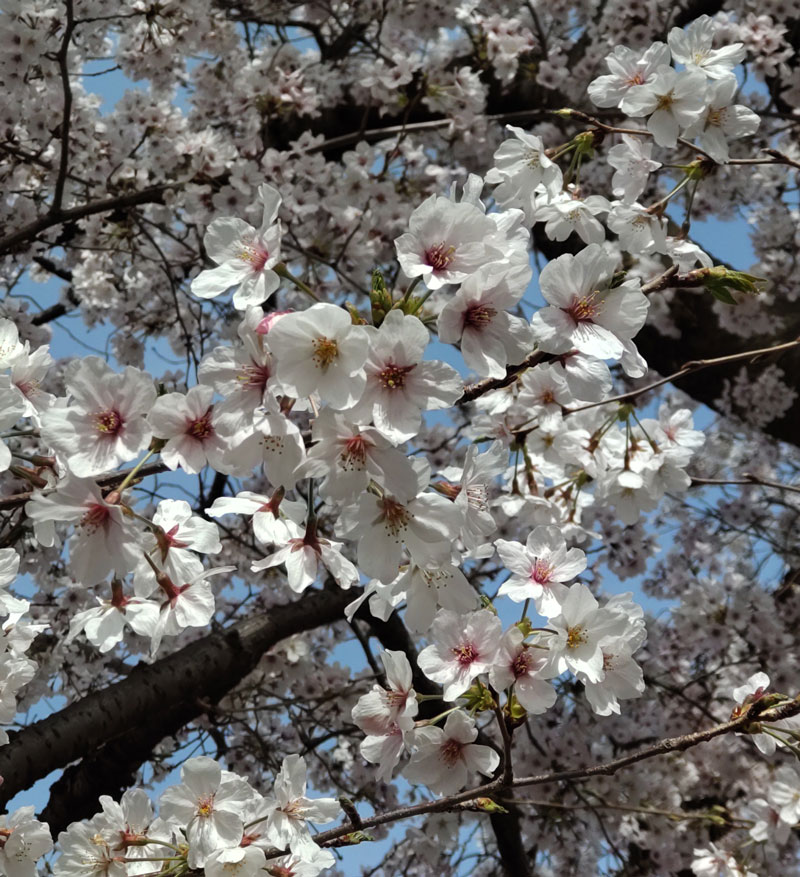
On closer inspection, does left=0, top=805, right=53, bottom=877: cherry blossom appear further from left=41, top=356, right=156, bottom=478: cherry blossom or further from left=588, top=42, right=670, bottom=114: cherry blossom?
left=588, top=42, right=670, bottom=114: cherry blossom

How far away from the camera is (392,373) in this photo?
1.02 meters

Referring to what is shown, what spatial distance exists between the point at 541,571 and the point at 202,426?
732mm

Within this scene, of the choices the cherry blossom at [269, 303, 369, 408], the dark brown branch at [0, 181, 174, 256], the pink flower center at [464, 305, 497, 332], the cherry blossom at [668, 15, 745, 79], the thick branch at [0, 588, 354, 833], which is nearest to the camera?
the cherry blossom at [269, 303, 369, 408]

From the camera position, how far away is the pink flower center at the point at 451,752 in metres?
1.35

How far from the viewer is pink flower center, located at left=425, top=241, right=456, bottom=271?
42.6 inches

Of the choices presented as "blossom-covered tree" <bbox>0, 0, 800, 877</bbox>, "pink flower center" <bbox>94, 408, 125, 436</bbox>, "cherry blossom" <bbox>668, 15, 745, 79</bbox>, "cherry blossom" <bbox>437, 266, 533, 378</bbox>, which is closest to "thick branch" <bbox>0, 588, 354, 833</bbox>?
"blossom-covered tree" <bbox>0, 0, 800, 877</bbox>

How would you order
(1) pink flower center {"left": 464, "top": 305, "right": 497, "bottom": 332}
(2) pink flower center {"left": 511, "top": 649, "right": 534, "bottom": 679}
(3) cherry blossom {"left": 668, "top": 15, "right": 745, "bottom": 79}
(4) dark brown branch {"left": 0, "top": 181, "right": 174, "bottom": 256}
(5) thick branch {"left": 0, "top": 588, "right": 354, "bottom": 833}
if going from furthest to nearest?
(4) dark brown branch {"left": 0, "top": 181, "right": 174, "bottom": 256} → (5) thick branch {"left": 0, "top": 588, "right": 354, "bottom": 833} → (3) cherry blossom {"left": 668, "top": 15, "right": 745, "bottom": 79} → (2) pink flower center {"left": 511, "top": 649, "right": 534, "bottom": 679} → (1) pink flower center {"left": 464, "top": 305, "right": 497, "bottom": 332}

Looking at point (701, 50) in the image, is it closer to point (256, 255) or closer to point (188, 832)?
point (256, 255)

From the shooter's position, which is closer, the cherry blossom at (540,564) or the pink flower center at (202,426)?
the pink flower center at (202,426)

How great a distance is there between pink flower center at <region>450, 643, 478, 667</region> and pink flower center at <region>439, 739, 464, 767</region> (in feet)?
0.51

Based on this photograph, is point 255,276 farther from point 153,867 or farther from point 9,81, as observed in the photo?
point 9,81

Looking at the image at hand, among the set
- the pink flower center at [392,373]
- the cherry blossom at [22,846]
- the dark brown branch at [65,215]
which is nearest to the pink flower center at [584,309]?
the pink flower center at [392,373]

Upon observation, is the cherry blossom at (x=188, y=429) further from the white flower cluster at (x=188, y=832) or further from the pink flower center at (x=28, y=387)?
the white flower cluster at (x=188, y=832)

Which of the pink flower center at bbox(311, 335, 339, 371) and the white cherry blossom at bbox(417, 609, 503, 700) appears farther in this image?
the white cherry blossom at bbox(417, 609, 503, 700)
